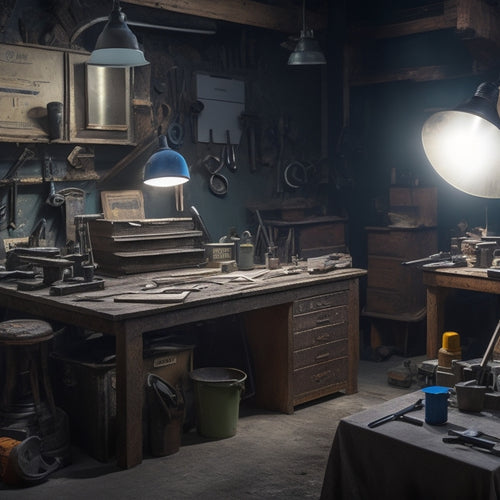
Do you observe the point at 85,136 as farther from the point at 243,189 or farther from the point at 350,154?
the point at 350,154

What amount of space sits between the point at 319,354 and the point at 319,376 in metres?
0.14

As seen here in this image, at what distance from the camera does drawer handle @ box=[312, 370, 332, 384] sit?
487 centimetres

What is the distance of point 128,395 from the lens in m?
3.76

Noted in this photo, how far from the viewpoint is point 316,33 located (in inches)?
263

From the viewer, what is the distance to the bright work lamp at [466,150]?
128 inches

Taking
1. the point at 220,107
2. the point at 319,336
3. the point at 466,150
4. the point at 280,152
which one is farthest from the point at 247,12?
the point at 466,150

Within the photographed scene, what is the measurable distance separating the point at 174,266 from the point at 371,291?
2196 mm

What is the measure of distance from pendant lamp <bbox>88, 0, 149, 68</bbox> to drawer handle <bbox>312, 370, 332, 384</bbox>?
2.23 m

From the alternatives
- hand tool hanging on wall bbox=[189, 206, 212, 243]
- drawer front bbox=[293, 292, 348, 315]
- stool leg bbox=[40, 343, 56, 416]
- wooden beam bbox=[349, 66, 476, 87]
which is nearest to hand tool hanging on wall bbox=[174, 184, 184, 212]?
hand tool hanging on wall bbox=[189, 206, 212, 243]

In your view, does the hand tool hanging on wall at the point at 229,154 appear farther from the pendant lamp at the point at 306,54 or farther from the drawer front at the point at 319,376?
the drawer front at the point at 319,376

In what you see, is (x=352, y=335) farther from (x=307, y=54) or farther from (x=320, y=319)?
(x=307, y=54)

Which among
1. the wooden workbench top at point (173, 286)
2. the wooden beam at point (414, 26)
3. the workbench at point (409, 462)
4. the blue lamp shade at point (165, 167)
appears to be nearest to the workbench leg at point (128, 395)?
the wooden workbench top at point (173, 286)

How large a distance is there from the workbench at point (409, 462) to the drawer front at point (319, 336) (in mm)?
1794

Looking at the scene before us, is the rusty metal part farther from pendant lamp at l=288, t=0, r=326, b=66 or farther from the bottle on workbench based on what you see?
pendant lamp at l=288, t=0, r=326, b=66
